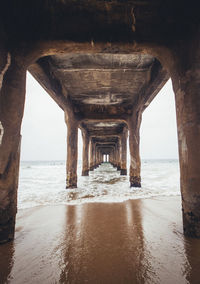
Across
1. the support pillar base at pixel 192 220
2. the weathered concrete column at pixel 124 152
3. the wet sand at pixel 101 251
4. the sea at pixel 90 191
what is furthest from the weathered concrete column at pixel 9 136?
the weathered concrete column at pixel 124 152

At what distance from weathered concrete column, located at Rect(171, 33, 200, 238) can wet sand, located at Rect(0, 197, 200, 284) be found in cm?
37

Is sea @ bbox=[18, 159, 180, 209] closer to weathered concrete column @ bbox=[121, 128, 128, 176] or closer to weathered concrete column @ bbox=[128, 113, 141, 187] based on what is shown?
weathered concrete column @ bbox=[128, 113, 141, 187]

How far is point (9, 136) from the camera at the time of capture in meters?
2.07

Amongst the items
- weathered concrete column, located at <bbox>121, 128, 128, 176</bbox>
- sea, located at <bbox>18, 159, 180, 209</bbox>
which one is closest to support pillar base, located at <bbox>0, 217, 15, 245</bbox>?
sea, located at <bbox>18, 159, 180, 209</bbox>

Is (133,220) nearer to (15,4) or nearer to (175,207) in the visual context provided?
(175,207)

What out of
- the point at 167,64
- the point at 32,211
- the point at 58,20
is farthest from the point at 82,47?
the point at 32,211

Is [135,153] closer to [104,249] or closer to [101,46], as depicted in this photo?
[101,46]

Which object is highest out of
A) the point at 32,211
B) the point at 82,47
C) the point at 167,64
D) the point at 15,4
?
the point at 15,4

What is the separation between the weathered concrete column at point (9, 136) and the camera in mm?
1973

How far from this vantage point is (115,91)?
20.7 ft

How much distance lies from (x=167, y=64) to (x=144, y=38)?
629mm

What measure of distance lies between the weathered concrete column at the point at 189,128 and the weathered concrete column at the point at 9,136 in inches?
101

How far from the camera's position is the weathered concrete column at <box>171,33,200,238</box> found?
2047 mm

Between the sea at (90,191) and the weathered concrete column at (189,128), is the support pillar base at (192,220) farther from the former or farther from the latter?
the sea at (90,191)
